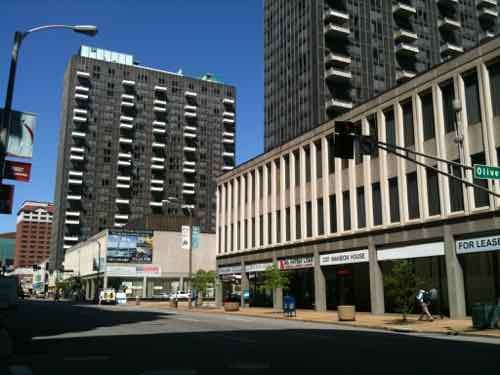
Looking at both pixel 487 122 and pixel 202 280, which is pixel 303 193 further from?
pixel 487 122

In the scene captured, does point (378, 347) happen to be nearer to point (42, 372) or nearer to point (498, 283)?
point (42, 372)

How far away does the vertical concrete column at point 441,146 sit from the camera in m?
30.6

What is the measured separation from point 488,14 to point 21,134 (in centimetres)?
10355

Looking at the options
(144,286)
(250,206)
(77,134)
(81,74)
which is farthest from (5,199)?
(81,74)

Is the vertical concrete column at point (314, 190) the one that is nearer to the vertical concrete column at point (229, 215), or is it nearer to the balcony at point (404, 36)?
the vertical concrete column at point (229, 215)

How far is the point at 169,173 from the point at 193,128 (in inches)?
569

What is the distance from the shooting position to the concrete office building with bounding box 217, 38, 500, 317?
28969 millimetres

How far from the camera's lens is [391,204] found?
35062 mm

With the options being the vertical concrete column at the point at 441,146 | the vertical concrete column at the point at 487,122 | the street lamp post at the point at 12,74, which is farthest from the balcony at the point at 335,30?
→ the street lamp post at the point at 12,74

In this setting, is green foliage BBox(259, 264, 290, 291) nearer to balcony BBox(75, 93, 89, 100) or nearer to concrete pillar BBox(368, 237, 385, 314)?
concrete pillar BBox(368, 237, 385, 314)

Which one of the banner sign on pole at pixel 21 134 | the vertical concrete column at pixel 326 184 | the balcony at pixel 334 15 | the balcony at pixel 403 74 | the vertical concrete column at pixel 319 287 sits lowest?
the vertical concrete column at pixel 319 287

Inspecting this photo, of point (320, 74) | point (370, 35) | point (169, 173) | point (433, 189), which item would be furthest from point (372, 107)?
point (169, 173)

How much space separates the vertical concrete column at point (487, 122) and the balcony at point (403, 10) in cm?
7139

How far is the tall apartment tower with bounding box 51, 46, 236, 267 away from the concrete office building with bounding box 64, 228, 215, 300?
126ft
